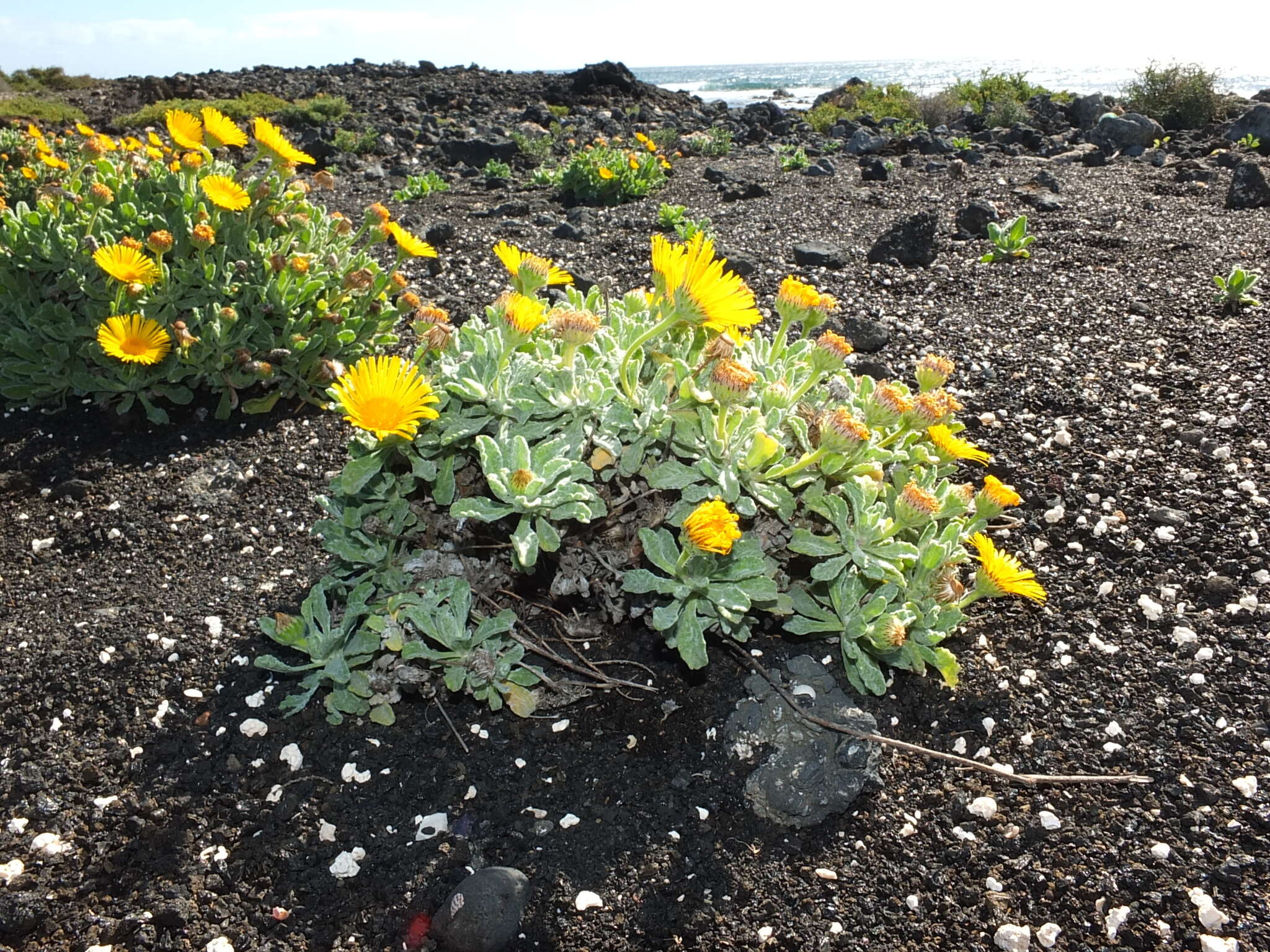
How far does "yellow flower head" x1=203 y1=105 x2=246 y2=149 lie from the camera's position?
323cm

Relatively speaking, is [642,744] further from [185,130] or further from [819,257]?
[819,257]

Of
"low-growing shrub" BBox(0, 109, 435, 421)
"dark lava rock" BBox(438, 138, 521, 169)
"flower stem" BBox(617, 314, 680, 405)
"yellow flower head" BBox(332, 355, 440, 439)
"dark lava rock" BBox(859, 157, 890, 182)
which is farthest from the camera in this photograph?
"dark lava rock" BBox(438, 138, 521, 169)

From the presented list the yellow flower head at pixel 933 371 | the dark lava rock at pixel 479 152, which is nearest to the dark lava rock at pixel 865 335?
the yellow flower head at pixel 933 371

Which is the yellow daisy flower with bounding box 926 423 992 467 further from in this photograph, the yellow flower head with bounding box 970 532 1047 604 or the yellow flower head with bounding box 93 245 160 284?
the yellow flower head with bounding box 93 245 160 284

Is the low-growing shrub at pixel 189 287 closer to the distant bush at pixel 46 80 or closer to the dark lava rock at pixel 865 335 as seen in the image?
the dark lava rock at pixel 865 335

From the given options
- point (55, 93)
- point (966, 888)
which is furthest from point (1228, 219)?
point (55, 93)

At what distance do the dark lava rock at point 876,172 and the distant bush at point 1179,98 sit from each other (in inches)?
257

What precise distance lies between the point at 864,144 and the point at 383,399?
34.9ft

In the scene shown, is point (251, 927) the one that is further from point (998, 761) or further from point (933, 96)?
point (933, 96)

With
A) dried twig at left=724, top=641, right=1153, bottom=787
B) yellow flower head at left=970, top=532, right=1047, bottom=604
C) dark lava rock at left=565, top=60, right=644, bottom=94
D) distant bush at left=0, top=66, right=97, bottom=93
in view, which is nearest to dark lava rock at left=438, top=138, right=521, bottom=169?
yellow flower head at left=970, top=532, right=1047, bottom=604

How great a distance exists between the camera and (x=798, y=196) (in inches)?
301

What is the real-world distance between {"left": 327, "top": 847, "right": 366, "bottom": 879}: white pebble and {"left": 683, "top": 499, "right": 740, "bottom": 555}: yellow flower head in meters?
1.05

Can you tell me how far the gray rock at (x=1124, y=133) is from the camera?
34.2ft

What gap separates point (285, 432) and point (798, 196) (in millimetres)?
5426
